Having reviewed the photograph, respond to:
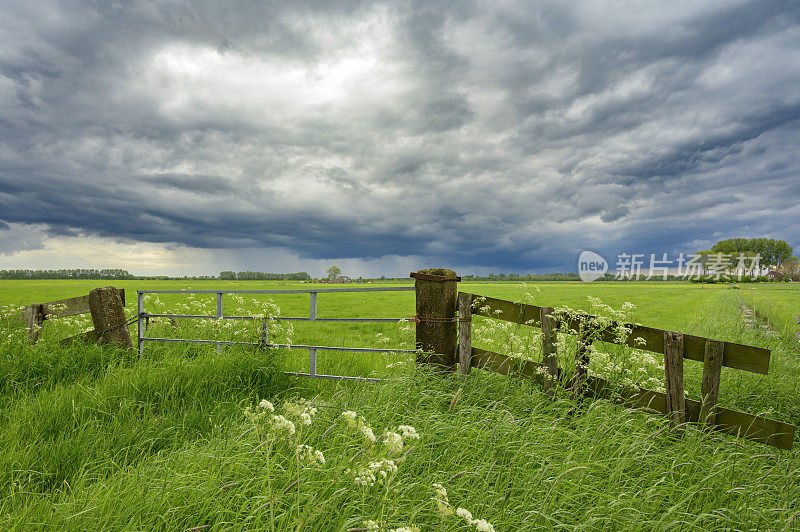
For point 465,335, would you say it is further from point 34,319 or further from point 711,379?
point 34,319

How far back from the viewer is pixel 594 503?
306cm

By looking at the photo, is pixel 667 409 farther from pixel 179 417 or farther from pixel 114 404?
pixel 114 404

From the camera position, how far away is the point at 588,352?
4.88m

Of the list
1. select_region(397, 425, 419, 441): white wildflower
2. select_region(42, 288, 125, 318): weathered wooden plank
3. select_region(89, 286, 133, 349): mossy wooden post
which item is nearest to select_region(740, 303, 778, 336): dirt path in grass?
select_region(397, 425, 419, 441): white wildflower

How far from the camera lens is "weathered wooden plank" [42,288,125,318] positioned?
8.40 m

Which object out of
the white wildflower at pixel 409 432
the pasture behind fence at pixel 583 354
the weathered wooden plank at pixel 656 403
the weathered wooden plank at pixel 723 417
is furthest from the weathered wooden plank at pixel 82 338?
the weathered wooden plank at pixel 723 417

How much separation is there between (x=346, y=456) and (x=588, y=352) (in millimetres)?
3283

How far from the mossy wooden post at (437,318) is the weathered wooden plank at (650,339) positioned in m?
0.40

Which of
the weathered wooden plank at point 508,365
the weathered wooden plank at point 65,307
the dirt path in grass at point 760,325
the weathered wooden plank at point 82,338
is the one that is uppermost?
the weathered wooden plank at point 65,307

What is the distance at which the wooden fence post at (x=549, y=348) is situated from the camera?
4938mm

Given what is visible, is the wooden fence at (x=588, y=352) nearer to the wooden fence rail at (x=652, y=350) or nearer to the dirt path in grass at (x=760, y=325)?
the wooden fence rail at (x=652, y=350)

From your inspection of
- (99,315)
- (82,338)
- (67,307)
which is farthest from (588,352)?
(67,307)

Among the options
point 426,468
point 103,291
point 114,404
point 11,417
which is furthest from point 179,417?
point 103,291

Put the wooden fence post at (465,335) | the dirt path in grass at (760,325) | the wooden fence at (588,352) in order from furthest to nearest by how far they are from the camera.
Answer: the dirt path in grass at (760,325)
the wooden fence post at (465,335)
the wooden fence at (588,352)
